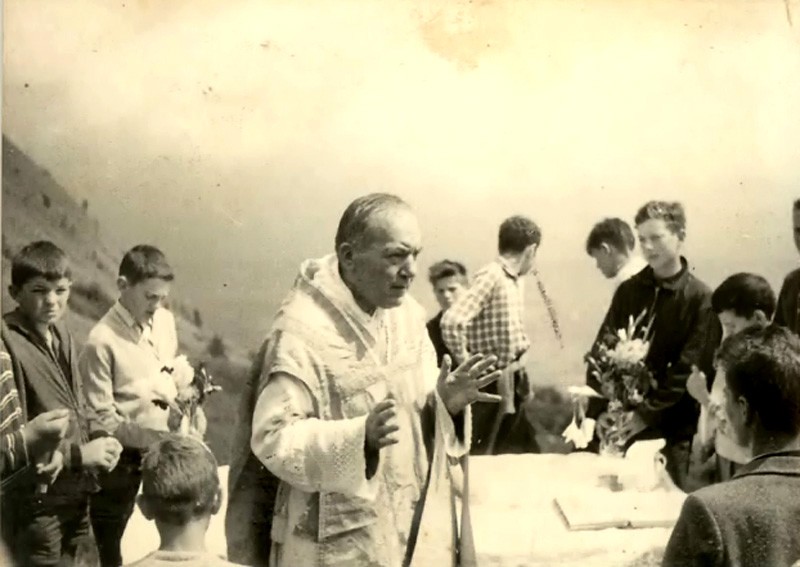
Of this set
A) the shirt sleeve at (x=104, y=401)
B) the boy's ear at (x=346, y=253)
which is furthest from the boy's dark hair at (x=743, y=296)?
the shirt sleeve at (x=104, y=401)

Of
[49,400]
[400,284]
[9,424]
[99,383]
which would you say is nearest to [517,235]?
[400,284]

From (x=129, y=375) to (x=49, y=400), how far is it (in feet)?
0.66

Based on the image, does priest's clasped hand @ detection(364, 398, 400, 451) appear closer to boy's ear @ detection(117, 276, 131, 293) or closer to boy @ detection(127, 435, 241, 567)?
boy @ detection(127, 435, 241, 567)

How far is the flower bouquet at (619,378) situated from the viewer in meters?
3.12

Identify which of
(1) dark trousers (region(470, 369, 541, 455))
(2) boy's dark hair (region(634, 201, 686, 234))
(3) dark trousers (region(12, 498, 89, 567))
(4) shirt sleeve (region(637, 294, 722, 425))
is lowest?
(3) dark trousers (region(12, 498, 89, 567))

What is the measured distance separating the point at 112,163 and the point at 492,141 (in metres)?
0.98

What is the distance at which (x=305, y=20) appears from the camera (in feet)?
10.1

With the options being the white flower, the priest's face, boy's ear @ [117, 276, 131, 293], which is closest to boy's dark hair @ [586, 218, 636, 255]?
the priest's face

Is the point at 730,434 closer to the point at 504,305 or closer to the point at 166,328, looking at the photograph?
the point at 504,305

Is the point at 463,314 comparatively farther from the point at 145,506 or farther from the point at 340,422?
the point at 145,506

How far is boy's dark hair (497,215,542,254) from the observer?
3.11m

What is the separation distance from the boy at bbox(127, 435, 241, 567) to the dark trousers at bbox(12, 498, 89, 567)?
16cm

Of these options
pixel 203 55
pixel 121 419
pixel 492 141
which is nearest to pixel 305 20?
pixel 203 55

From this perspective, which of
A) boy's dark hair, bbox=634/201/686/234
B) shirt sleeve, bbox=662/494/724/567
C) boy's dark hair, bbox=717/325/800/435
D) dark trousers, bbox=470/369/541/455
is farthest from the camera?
boy's dark hair, bbox=634/201/686/234
